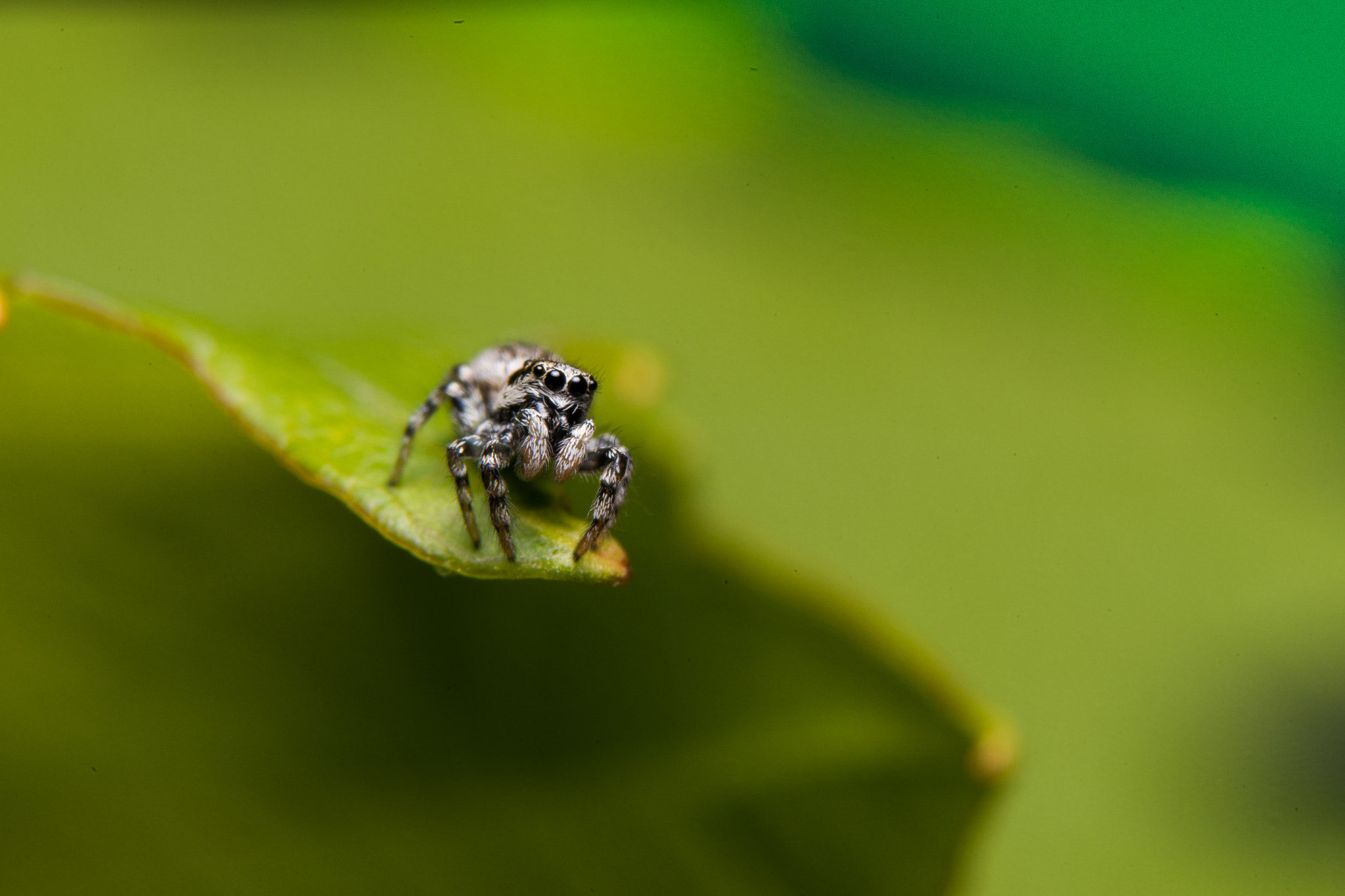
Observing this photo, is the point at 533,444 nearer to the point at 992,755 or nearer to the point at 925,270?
the point at 992,755

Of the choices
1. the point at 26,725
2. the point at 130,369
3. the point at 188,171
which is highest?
Answer: the point at 130,369

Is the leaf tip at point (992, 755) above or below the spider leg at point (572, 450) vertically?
below

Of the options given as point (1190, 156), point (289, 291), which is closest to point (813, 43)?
point (1190, 156)

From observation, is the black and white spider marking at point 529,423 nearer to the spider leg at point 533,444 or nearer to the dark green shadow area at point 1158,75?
the spider leg at point 533,444

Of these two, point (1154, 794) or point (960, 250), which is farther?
point (960, 250)

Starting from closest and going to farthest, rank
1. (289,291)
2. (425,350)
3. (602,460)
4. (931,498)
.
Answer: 1. (602,460)
2. (425,350)
3. (931,498)
4. (289,291)

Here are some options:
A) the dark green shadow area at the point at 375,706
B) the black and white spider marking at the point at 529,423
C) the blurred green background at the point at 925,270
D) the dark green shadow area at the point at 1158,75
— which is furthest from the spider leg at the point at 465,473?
the dark green shadow area at the point at 1158,75

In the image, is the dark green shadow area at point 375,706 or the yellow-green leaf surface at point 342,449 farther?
the dark green shadow area at point 375,706

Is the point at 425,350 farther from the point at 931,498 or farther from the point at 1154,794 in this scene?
the point at 1154,794

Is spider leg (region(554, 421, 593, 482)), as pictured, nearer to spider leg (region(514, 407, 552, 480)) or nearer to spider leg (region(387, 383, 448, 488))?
spider leg (region(514, 407, 552, 480))
